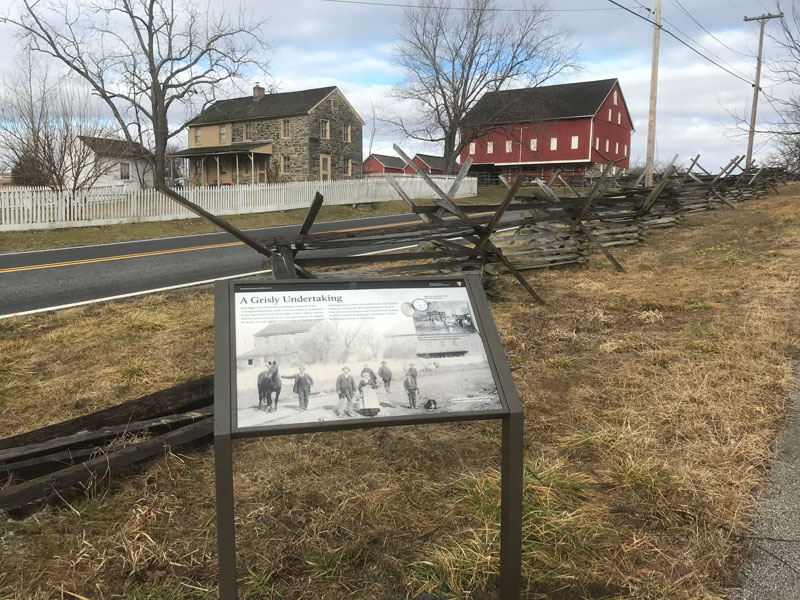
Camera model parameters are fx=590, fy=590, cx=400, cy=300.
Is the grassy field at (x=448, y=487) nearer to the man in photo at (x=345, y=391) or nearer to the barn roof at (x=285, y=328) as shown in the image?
the man in photo at (x=345, y=391)

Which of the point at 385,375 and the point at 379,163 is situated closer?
the point at 385,375

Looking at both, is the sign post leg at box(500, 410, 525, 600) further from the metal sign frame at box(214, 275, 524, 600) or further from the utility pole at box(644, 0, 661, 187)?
the utility pole at box(644, 0, 661, 187)

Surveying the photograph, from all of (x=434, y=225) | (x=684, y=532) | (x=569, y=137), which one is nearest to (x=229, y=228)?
(x=434, y=225)

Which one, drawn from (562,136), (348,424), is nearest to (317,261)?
(348,424)

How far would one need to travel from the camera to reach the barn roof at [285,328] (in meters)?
2.29

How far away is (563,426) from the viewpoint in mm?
3887

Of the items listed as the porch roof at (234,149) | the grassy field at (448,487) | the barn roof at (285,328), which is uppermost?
the porch roof at (234,149)

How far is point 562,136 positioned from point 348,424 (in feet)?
169

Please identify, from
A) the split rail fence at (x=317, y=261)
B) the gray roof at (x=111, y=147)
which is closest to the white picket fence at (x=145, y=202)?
the gray roof at (x=111, y=147)

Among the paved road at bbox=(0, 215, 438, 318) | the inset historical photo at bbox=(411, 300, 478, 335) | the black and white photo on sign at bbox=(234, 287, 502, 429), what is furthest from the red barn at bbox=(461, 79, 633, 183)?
the black and white photo on sign at bbox=(234, 287, 502, 429)

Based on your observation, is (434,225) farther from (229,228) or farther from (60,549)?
(60,549)

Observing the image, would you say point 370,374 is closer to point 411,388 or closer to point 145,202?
point 411,388

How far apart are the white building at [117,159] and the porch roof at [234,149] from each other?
3155mm

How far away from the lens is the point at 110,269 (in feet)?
32.9
